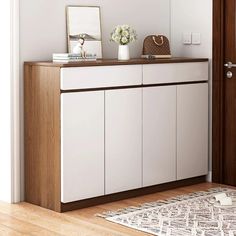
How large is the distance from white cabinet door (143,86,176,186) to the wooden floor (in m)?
0.29

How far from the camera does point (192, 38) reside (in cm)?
553

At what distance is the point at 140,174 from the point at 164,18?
58.9 inches

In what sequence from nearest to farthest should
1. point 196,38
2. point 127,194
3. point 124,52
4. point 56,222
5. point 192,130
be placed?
point 56,222, point 127,194, point 124,52, point 192,130, point 196,38

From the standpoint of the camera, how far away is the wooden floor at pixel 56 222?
13.3 ft

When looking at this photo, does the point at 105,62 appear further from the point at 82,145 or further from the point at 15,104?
the point at 15,104

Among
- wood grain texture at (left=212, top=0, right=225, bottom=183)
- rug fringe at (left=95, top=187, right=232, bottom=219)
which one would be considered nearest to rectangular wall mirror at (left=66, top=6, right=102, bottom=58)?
wood grain texture at (left=212, top=0, right=225, bottom=183)

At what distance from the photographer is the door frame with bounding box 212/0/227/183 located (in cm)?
532

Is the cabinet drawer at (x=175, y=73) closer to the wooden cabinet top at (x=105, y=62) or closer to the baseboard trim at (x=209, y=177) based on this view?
the wooden cabinet top at (x=105, y=62)

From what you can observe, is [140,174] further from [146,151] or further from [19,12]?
[19,12]

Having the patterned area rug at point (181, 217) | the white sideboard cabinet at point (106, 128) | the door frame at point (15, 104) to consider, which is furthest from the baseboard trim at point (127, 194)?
the door frame at point (15, 104)

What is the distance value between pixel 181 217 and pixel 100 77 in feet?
3.76

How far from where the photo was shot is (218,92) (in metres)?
5.39

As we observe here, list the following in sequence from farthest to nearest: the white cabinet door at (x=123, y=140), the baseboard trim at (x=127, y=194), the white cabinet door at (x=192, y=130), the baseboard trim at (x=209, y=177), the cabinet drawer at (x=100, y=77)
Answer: the baseboard trim at (x=209, y=177), the white cabinet door at (x=192, y=130), the white cabinet door at (x=123, y=140), the baseboard trim at (x=127, y=194), the cabinet drawer at (x=100, y=77)

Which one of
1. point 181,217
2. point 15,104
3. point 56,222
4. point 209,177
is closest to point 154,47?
point 209,177
